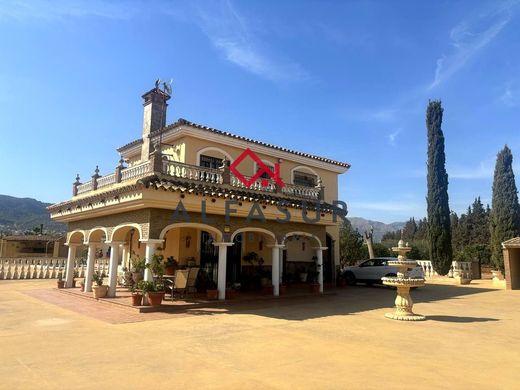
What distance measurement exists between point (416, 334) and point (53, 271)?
73.4 ft

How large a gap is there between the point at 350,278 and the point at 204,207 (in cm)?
1244

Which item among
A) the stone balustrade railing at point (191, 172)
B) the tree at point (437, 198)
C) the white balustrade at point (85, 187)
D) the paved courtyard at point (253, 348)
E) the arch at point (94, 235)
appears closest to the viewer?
the paved courtyard at point (253, 348)

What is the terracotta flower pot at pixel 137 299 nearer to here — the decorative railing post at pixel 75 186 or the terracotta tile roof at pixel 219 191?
the terracotta tile roof at pixel 219 191

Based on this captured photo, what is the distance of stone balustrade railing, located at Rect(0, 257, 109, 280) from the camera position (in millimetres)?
22391

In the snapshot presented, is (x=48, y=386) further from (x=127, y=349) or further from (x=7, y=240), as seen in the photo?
(x=7, y=240)

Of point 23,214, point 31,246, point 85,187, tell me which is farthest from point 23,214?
point 85,187

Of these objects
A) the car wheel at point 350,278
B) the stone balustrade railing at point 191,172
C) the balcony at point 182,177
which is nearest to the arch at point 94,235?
the balcony at point 182,177

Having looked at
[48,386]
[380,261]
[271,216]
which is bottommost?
[48,386]

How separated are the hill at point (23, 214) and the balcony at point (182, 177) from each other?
77.7 m

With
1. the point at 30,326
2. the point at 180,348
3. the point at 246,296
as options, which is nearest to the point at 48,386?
the point at 180,348

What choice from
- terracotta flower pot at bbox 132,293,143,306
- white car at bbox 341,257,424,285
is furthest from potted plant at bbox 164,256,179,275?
white car at bbox 341,257,424,285

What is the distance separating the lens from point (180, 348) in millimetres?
6902

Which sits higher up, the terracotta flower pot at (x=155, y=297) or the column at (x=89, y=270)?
the column at (x=89, y=270)

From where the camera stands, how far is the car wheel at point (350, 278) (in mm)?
21875
